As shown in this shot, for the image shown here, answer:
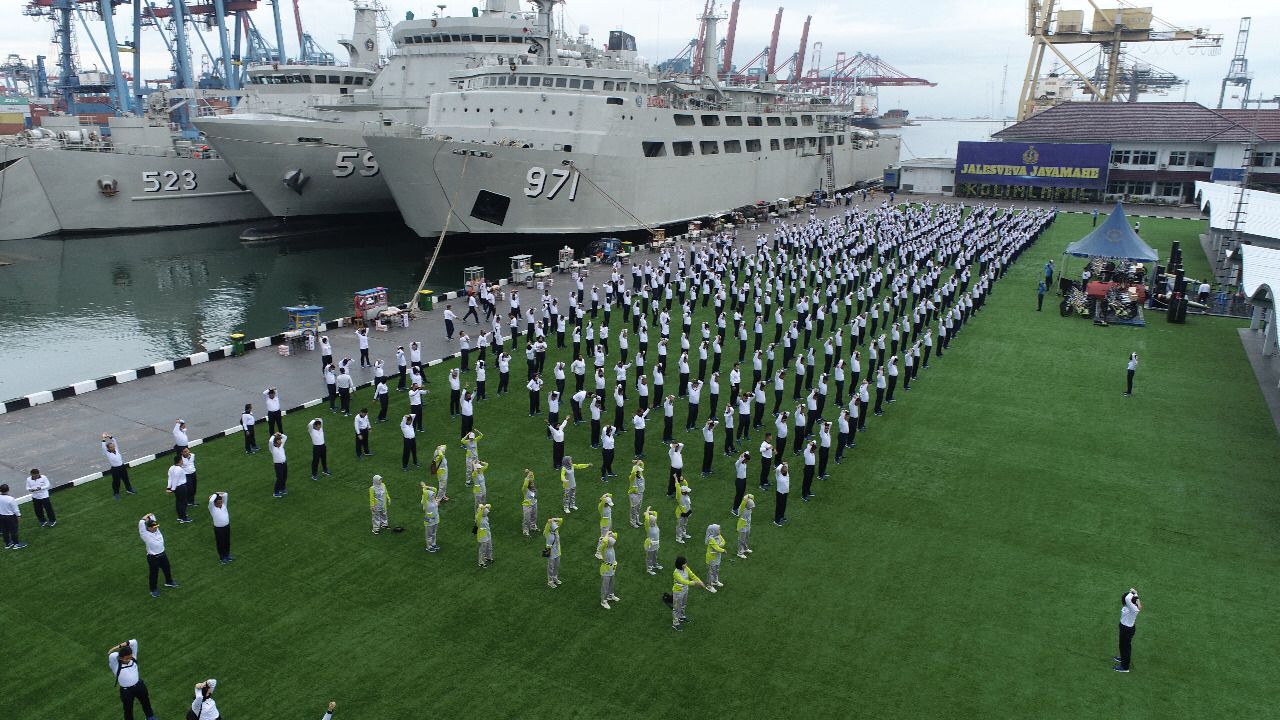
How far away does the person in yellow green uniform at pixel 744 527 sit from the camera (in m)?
10.2

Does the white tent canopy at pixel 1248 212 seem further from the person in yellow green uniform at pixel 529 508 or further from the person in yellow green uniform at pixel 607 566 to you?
the person in yellow green uniform at pixel 607 566

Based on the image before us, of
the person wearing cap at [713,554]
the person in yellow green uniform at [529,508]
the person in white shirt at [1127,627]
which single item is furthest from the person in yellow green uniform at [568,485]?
the person in white shirt at [1127,627]

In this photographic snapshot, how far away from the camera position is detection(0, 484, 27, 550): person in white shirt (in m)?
10.3

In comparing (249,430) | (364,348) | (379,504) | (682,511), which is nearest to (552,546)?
(682,511)

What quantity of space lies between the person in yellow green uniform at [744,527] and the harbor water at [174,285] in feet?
60.8

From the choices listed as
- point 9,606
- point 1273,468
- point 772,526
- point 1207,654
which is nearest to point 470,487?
point 772,526

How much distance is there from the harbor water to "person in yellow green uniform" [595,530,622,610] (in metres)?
17.7

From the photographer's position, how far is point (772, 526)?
1149 centimetres

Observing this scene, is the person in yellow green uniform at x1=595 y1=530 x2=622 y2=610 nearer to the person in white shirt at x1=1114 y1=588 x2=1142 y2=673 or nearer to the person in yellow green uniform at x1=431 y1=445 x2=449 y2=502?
the person in yellow green uniform at x1=431 y1=445 x2=449 y2=502

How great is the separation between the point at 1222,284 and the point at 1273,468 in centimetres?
1625

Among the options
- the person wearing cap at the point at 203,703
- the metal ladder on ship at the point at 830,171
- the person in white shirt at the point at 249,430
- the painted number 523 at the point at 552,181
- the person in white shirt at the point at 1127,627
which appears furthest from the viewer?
the metal ladder on ship at the point at 830,171

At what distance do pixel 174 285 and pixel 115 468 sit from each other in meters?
24.4

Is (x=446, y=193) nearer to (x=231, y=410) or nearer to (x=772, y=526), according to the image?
(x=231, y=410)

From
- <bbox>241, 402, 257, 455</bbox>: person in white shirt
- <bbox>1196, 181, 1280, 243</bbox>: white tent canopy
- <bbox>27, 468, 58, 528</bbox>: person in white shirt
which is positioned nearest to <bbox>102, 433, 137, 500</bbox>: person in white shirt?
<bbox>27, 468, 58, 528</bbox>: person in white shirt
